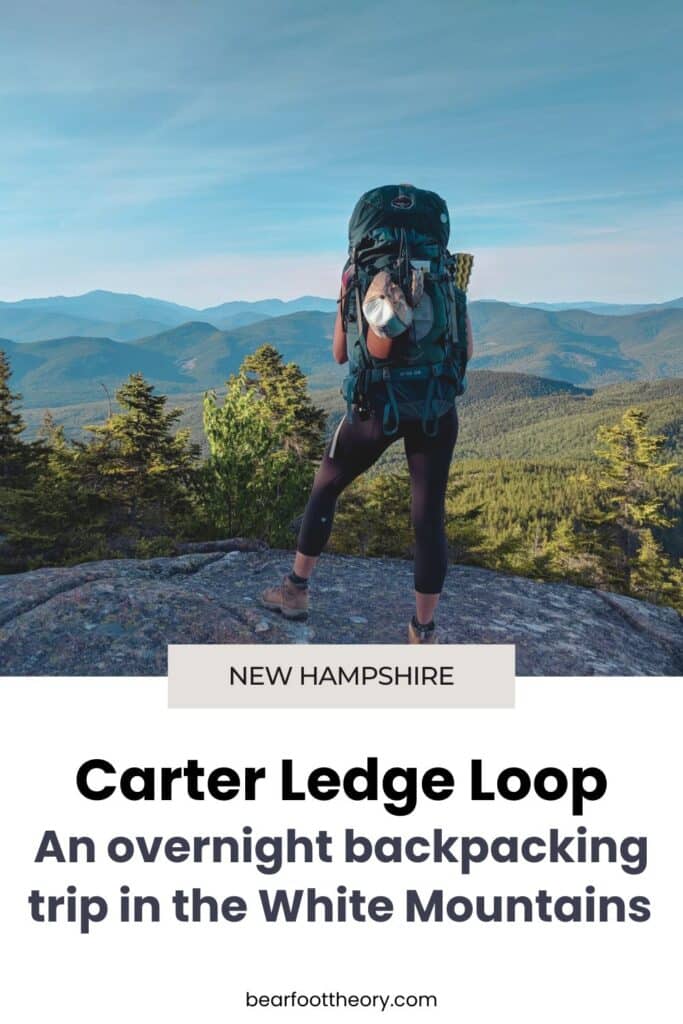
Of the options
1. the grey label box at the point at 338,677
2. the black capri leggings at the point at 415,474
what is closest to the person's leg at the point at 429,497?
the black capri leggings at the point at 415,474

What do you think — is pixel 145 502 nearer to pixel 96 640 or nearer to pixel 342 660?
pixel 96 640

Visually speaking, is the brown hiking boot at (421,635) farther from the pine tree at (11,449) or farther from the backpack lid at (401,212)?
the pine tree at (11,449)

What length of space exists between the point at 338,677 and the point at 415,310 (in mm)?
1946

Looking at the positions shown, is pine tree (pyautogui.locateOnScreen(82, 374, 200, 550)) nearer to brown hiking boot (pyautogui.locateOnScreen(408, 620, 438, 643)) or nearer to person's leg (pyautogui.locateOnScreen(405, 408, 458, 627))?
brown hiking boot (pyautogui.locateOnScreen(408, 620, 438, 643))

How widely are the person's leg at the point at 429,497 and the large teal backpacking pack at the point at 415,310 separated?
0.13m

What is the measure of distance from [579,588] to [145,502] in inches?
475

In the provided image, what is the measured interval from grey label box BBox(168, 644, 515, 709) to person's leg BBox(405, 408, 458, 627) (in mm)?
673

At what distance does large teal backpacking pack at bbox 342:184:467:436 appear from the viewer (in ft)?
10.4

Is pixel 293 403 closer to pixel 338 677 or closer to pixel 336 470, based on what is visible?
pixel 336 470

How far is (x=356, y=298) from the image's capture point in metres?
3.25

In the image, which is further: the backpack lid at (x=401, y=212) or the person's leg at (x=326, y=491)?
the person's leg at (x=326, y=491)

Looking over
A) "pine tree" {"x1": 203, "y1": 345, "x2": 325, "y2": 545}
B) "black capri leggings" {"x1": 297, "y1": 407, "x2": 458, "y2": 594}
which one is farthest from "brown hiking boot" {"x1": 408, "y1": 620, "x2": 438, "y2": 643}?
"pine tree" {"x1": 203, "y1": 345, "x2": 325, "y2": 545}

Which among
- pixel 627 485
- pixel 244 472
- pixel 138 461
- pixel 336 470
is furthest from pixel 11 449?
pixel 627 485

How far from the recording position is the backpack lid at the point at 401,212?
3.19 m
